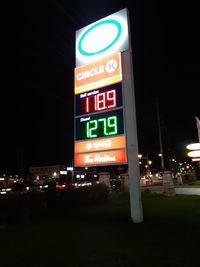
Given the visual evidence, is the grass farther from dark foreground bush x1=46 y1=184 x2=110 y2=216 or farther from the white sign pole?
dark foreground bush x1=46 y1=184 x2=110 y2=216

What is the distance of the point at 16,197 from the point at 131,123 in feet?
17.1

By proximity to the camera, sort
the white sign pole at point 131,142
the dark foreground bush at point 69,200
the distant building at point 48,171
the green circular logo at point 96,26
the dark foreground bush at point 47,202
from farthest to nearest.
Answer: the distant building at point 48,171 < the dark foreground bush at point 69,200 < the green circular logo at point 96,26 < the dark foreground bush at point 47,202 < the white sign pole at point 131,142

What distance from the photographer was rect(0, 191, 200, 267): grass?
577 centimetres

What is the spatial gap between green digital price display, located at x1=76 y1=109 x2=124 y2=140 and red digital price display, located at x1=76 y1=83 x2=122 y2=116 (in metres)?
0.27

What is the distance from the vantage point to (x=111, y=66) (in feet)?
37.5

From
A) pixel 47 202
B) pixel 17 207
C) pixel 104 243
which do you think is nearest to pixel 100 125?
pixel 17 207

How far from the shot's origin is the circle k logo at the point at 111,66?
1129cm

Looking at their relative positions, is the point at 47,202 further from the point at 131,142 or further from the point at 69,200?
the point at 131,142

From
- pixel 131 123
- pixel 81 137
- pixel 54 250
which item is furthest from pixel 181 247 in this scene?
pixel 81 137

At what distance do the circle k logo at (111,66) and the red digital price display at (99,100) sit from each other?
757mm

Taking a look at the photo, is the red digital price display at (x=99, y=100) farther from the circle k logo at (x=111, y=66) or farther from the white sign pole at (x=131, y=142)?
the circle k logo at (x=111, y=66)

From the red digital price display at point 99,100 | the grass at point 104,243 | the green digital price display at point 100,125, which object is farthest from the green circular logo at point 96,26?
the grass at point 104,243

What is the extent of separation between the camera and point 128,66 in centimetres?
1108

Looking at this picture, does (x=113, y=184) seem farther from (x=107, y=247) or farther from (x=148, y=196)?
(x=107, y=247)
